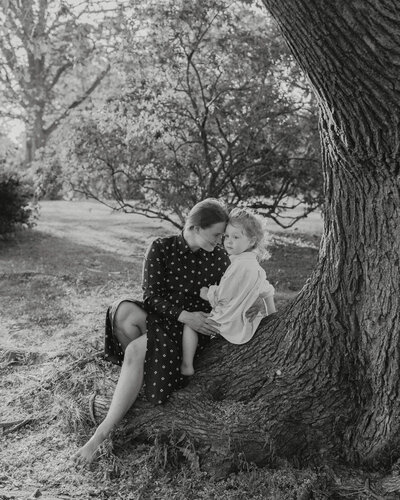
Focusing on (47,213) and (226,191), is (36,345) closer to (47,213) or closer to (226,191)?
(226,191)

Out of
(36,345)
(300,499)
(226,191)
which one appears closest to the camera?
(300,499)

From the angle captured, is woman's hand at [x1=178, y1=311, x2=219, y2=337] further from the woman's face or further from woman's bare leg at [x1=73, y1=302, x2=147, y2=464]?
the woman's face

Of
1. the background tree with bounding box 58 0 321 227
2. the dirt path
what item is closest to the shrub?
the dirt path

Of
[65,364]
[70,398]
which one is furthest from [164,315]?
[65,364]

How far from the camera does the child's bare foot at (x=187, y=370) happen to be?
3.60 m

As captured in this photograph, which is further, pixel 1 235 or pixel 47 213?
pixel 47 213

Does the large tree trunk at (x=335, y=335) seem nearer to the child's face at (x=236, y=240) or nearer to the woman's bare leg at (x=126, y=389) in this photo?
the woman's bare leg at (x=126, y=389)

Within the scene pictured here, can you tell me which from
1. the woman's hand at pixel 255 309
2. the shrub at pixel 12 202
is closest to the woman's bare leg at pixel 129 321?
the woman's hand at pixel 255 309

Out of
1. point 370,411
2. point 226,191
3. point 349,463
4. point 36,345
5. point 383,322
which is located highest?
point 226,191

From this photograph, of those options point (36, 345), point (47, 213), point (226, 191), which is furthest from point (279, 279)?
point (47, 213)

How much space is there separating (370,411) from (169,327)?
1273 millimetres

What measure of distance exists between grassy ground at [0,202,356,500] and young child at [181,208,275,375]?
0.68 m

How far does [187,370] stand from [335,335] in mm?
933

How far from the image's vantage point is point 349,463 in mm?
3207
